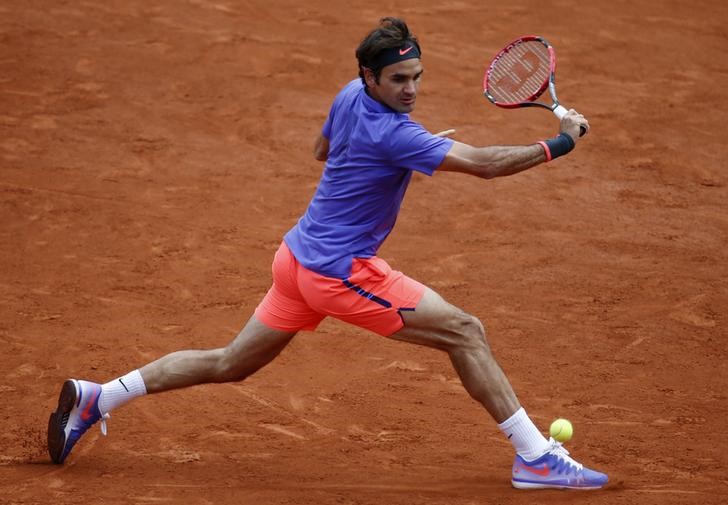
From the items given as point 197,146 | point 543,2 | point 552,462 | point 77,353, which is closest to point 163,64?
point 197,146

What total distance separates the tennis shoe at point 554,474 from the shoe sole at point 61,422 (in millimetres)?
2290

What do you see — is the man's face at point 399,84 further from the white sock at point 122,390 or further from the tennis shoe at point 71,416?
the tennis shoe at point 71,416

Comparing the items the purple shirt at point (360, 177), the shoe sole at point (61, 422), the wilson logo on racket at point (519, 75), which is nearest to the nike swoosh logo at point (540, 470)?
the purple shirt at point (360, 177)

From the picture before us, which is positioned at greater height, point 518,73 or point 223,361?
point 518,73

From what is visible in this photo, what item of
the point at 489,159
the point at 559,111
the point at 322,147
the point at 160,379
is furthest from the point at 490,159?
the point at 160,379

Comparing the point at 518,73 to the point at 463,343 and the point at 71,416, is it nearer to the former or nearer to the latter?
the point at 463,343

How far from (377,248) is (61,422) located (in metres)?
1.89

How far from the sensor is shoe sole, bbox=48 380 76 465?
19.1ft

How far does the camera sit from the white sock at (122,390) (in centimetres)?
589

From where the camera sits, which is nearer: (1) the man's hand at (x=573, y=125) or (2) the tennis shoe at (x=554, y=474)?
(1) the man's hand at (x=573, y=125)

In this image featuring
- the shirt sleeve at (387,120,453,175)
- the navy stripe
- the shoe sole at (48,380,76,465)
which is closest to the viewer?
the shirt sleeve at (387,120,453,175)

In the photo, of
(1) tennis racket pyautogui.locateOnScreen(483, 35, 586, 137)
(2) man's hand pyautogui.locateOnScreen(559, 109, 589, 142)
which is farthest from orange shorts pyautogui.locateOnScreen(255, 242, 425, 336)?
(1) tennis racket pyautogui.locateOnScreen(483, 35, 586, 137)

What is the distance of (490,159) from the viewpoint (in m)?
5.27

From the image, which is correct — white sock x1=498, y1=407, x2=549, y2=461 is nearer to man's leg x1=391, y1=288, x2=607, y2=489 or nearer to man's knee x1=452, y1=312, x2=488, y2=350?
man's leg x1=391, y1=288, x2=607, y2=489
